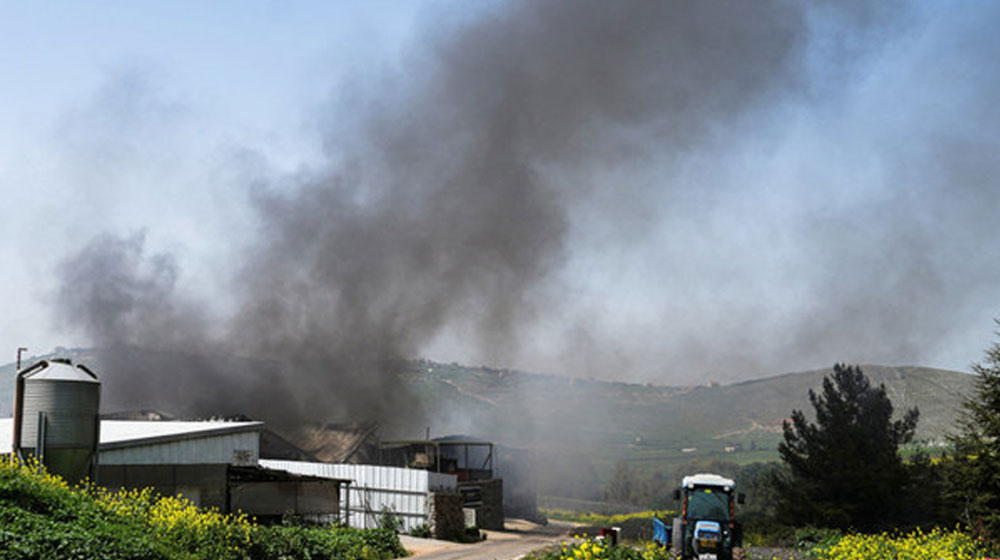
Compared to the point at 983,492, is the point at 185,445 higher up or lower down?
higher up

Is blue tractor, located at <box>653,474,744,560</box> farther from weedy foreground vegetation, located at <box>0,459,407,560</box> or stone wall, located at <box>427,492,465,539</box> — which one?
stone wall, located at <box>427,492,465,539</box>

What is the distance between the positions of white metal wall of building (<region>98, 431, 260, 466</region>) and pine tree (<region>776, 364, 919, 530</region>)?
23.8 metres

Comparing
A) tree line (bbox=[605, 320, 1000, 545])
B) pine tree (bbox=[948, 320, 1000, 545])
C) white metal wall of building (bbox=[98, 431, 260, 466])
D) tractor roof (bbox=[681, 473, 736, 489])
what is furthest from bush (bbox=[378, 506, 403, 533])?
pine tree (bbox=[948, 320, 1000, 545])

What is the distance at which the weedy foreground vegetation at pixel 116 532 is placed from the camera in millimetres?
13961

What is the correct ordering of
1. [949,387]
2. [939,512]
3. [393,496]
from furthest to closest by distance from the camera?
[949,387]
[393,496]
[939,512]

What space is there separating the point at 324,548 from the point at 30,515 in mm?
11464

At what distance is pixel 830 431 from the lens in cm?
3853

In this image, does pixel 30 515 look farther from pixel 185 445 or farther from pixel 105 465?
pixel 185 445

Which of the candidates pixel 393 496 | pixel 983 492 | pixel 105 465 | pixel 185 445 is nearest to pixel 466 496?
pixel 393 496

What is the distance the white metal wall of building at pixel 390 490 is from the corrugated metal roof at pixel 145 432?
921 centimetres

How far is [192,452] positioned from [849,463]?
2756 centimetres

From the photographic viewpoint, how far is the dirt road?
30.7 m

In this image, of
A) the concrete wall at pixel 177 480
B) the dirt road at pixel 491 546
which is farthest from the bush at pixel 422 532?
the concrete wall at pixel 177 480

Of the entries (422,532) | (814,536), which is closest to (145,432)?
(422,532)
